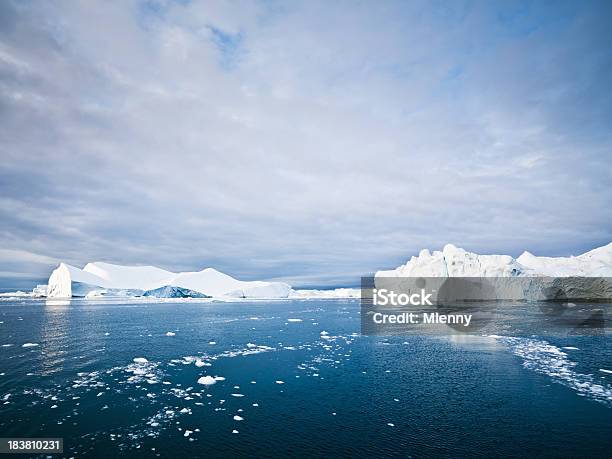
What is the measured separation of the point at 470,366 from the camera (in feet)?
65.9

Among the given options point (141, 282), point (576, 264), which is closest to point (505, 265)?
point (576, 264)

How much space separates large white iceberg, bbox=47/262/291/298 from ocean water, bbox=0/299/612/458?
Answer: 313 ft

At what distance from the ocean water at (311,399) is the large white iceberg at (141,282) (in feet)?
313

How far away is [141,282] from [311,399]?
119 meters

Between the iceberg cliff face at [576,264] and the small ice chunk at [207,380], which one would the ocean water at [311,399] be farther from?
the iceberg cliff face at [576,264]

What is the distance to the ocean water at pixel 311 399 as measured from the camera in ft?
34.6

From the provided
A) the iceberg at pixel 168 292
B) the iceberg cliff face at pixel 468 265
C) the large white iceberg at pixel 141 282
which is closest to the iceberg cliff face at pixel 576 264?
the iceberg cliff face at pixel 468 265

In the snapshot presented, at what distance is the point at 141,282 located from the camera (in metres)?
118

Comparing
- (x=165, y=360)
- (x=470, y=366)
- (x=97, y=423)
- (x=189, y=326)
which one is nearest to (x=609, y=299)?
(x=470, y=366)

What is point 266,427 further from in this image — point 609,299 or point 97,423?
point 609,299

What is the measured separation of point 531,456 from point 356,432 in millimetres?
5140

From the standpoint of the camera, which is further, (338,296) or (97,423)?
(338,296)

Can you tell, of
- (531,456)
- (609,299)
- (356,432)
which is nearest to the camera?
(531,456)

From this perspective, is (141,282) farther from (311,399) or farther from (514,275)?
(311,399)
